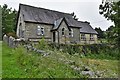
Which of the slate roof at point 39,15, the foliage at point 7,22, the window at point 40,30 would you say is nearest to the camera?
the slate roof at point 39,15

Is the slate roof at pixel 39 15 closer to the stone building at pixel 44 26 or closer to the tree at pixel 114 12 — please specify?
the stone building at pixel 44 26

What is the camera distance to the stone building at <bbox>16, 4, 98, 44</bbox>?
33469mm

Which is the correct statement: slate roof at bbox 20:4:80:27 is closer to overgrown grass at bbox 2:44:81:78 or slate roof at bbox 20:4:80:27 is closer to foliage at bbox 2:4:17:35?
foliage at bbox 2:4:17:35

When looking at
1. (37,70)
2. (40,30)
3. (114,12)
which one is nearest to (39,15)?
(40,30)

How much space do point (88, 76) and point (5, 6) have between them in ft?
191

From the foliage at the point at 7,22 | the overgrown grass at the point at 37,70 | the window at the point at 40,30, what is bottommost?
the overgrown grass at the point at 37,70

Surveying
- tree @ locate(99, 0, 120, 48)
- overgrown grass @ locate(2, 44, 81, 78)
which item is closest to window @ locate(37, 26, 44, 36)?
tree @ locate(99, 0, 120, 48)

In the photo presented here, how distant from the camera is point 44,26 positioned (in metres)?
35.3

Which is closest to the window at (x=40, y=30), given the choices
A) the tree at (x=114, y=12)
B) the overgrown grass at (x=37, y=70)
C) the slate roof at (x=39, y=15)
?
the slate roof at (x=39, y=15)

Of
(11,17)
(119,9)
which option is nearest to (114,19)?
(119,9)

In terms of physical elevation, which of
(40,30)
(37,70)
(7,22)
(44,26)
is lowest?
(37,70)

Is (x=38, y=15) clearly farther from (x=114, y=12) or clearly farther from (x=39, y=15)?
(x=114, y=12)

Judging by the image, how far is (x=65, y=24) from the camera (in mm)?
36844

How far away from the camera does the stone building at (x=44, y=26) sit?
33469mm
